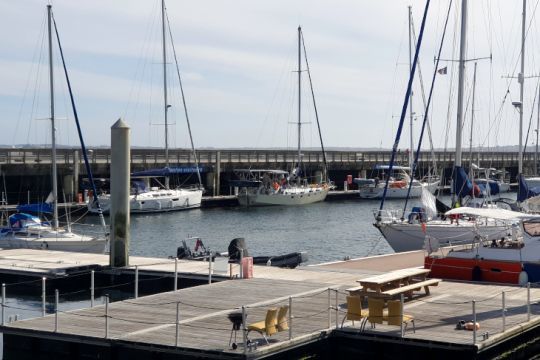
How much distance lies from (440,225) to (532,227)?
11.9 metres

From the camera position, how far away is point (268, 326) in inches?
758

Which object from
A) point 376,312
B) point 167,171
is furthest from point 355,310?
point 167,171

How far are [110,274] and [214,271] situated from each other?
11.6 ft

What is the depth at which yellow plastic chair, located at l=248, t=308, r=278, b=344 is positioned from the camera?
19081 millimetres

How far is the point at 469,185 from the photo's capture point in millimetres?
43062

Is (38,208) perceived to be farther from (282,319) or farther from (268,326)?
(268,326)

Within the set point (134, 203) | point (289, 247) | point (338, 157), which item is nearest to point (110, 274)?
point (289, 247)

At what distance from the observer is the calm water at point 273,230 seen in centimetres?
5166

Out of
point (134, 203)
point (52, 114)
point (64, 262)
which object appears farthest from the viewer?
point (134, 203)

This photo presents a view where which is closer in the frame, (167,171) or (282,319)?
(282,319)

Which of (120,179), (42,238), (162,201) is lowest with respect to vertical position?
(162,201)

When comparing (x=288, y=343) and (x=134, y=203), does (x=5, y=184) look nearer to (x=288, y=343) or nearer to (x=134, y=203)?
(x=134, y=203)

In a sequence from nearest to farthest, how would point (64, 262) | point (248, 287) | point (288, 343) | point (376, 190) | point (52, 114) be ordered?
point (288, 343) → point (248, 287) → point (64, 262) → point (52, 114) → point (376, 190)

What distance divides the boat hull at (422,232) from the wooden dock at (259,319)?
13.4 meters
